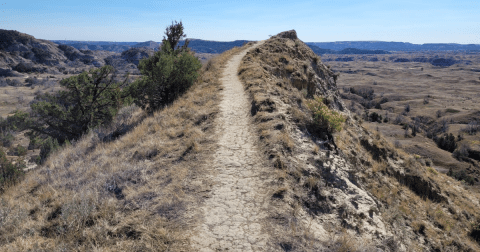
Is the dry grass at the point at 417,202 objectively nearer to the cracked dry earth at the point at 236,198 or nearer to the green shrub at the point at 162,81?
the cracked dry earth at the point at 236,198

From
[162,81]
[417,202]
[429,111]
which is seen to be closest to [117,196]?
[162,81]

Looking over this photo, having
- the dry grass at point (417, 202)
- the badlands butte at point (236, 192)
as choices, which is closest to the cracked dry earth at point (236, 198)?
the badlands butte at point (236, 192)

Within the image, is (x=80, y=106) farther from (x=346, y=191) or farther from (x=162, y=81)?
(x=346, y=191)

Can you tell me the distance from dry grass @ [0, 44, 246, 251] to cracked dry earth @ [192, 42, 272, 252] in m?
0.37

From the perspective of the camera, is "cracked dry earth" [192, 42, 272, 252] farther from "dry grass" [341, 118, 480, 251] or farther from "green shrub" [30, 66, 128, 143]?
"green shrub" [30, 66, 128, 143]

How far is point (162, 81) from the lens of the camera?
14531 mm

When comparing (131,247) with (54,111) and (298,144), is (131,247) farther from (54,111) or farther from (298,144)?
(54,111)

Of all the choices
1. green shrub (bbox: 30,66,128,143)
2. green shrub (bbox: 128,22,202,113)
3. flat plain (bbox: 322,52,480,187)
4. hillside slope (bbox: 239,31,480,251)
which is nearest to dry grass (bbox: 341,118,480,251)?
hillside slope (bbox: 239,31,480,251)

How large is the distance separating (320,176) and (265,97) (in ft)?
17.2

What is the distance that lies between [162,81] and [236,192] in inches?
424

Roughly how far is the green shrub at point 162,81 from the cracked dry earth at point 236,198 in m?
6.62

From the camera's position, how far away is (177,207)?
5.20 metres

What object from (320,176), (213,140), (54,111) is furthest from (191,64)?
(320,176)

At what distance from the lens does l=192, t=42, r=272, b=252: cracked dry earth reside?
4.37 metres
